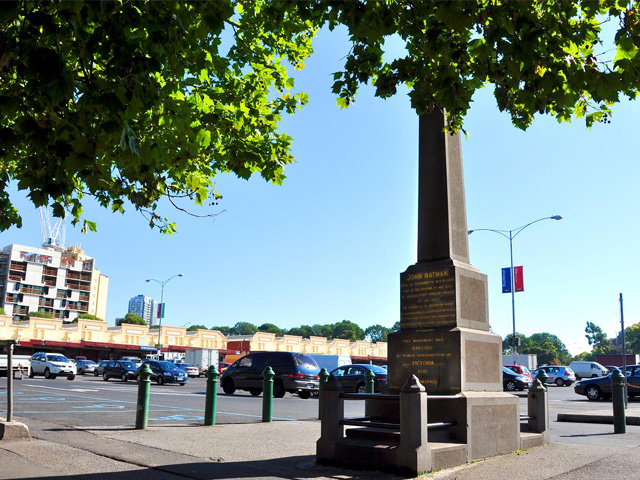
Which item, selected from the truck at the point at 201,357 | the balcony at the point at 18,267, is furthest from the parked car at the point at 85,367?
the balcony at the point at 18,267

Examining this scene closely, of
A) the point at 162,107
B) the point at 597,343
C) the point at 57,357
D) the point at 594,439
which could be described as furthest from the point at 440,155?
the point at 597,343

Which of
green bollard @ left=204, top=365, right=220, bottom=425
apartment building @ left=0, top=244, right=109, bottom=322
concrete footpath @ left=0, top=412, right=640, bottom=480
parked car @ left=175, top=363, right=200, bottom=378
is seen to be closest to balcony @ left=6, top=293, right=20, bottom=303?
apartment building @ left=0, top=244, right=109, bottom=322

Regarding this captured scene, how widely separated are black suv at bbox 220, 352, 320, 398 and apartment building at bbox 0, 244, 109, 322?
10335 centimetres

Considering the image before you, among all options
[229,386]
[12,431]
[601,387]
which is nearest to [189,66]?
→ [12,431]

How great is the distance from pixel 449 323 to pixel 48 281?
135652 millimetres

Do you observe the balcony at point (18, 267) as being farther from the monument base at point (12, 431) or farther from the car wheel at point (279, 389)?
the monument base at point (12, 431)

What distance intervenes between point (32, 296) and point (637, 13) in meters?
137

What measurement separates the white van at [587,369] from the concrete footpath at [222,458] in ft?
150

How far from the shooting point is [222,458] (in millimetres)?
8234

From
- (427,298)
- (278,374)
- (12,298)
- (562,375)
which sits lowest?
(562,375)

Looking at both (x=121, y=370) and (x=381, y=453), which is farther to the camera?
(x=121, y=370)

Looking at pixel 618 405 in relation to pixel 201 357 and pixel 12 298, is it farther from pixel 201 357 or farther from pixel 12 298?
pixel 12 298

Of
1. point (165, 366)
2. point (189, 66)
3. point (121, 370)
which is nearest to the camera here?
point (189, 66)

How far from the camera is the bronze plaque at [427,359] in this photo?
852 cm
